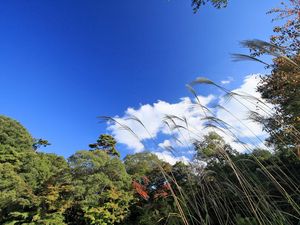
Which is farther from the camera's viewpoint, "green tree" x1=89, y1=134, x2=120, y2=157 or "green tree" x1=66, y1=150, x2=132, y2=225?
"green tree" x1=89, y1=134, x2=120, y2=157

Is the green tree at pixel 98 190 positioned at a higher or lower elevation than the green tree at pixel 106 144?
lower

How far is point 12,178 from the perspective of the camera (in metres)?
11.2

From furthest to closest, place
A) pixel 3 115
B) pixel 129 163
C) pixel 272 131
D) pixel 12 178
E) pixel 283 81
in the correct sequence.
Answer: pixel 3 115, pixel 129 163, pixel 12 178, pixel 283 81, pixel 272 131

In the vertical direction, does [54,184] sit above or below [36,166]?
below

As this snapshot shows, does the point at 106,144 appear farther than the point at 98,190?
Yes

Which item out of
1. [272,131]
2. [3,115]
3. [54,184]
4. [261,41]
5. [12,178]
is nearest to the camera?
[261,41]

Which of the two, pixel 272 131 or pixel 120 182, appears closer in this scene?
pixel 272 131

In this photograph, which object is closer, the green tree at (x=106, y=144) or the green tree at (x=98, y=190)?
the green tree at (x=98, y=190)

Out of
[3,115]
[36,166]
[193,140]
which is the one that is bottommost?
[193,140]

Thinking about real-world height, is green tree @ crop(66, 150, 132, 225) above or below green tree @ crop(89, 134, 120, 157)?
below

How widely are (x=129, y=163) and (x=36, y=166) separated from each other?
4.18 m

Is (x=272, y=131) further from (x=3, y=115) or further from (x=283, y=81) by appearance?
(x=3, y=115)

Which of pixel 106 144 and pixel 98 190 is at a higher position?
pixel 106 144

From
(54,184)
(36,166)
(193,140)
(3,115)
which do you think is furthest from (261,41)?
(3,115)
